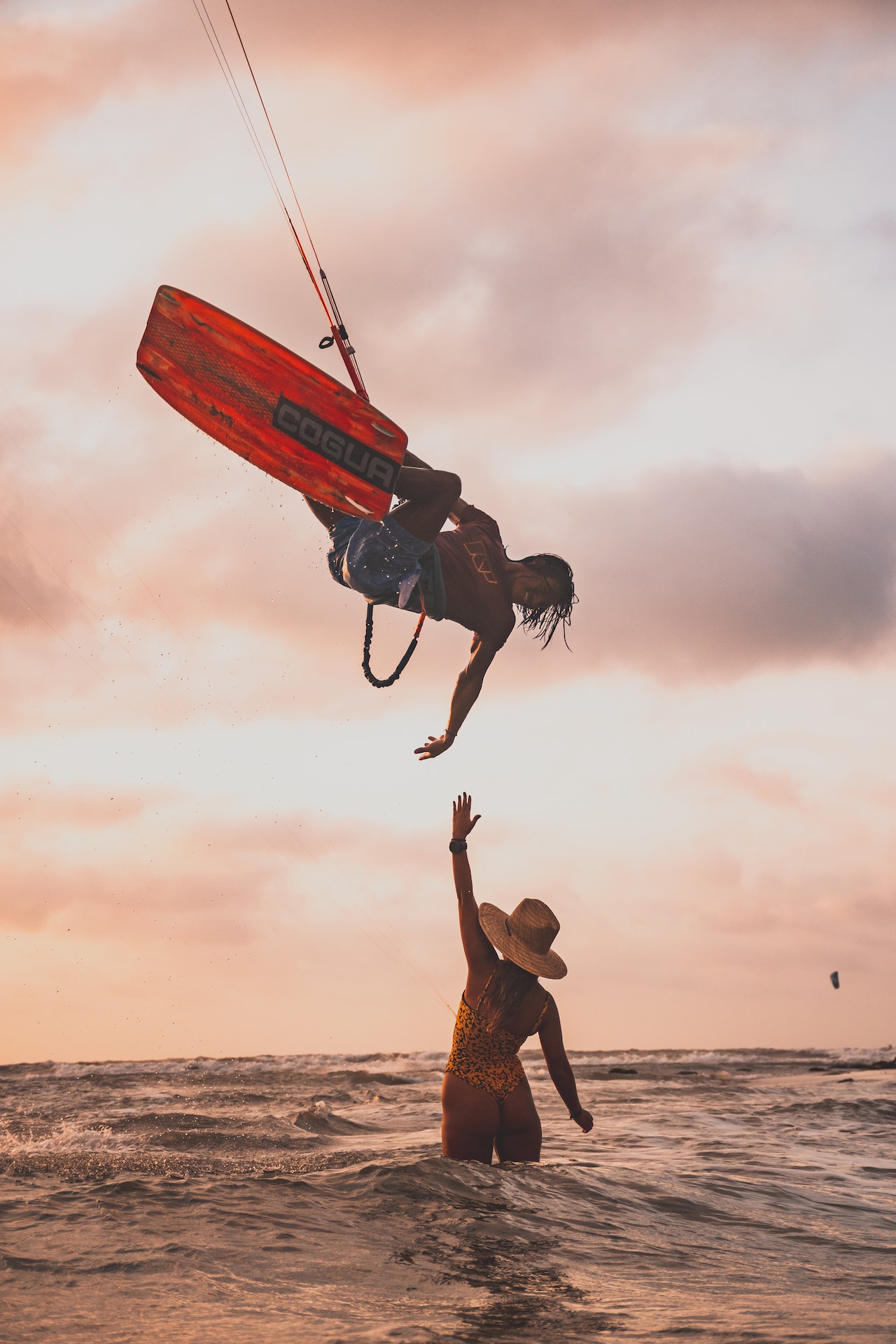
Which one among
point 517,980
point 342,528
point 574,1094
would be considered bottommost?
point 574,1094

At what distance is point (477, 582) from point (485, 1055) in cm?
310

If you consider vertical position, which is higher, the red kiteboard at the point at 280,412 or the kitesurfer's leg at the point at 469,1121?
the red kiteboard at the point at 280,412

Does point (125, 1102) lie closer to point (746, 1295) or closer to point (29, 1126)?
point (29, 1126)

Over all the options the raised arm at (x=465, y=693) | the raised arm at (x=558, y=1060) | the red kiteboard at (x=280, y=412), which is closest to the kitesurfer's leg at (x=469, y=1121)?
the raised arm at (x=558, y=1060)

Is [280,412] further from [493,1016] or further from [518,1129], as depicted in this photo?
[518,1129]

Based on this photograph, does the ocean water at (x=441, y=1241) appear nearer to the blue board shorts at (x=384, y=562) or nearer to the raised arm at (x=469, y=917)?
the raised arm at (x=469, y=917)

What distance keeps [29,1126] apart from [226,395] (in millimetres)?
13341

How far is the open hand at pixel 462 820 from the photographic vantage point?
7.03 m

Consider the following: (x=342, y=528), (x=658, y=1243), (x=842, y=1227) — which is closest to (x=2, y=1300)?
(x=658, y=1243)

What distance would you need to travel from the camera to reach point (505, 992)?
6.82 metres

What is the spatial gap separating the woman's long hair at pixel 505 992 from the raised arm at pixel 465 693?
58.1 inches

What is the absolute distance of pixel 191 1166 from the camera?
9.17 m

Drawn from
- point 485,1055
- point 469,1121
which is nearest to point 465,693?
point 485,1055

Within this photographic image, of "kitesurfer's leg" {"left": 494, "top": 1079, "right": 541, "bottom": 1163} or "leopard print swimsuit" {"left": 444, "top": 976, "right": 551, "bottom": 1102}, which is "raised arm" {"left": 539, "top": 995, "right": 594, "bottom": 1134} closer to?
"leopard print swimsuit" {"left": 444, "top": 976, "right": 551, "bottom": 1102}
